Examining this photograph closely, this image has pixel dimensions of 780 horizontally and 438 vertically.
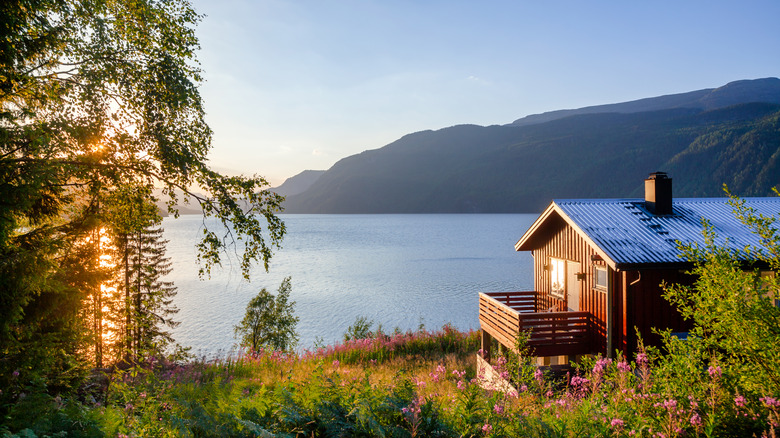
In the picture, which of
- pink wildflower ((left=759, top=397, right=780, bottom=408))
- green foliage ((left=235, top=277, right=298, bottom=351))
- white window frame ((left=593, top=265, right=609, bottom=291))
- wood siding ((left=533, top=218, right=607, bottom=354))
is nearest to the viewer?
pink wildflower ((left=759, top=397, right=780, bottom=408))

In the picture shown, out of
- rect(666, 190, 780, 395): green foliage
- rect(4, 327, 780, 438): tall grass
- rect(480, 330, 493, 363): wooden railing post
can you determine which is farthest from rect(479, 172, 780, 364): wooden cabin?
rect(4, 327, 780, 438): tall grass

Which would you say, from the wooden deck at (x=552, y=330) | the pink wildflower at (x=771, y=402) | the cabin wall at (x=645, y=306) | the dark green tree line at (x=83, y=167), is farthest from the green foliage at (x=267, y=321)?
the pink wildflower at (x=771, y=402)

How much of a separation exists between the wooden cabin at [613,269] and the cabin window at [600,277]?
32mm

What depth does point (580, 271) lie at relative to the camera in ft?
47.5

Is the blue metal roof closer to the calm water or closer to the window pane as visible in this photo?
the window pane

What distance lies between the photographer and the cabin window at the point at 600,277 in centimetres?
1299

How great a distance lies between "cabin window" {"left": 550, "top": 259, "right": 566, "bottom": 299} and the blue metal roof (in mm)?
2531

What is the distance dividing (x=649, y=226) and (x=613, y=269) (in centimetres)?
256

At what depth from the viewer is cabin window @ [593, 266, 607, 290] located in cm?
1299

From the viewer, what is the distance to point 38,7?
21.6ft

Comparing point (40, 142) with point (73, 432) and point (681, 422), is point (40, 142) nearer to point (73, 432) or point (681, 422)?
point (73, 432)

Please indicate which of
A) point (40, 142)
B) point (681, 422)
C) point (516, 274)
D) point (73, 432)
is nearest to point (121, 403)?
point (73, 432)

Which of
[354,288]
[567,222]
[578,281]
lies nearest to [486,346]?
[578,281]

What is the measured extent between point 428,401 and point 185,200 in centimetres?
726
